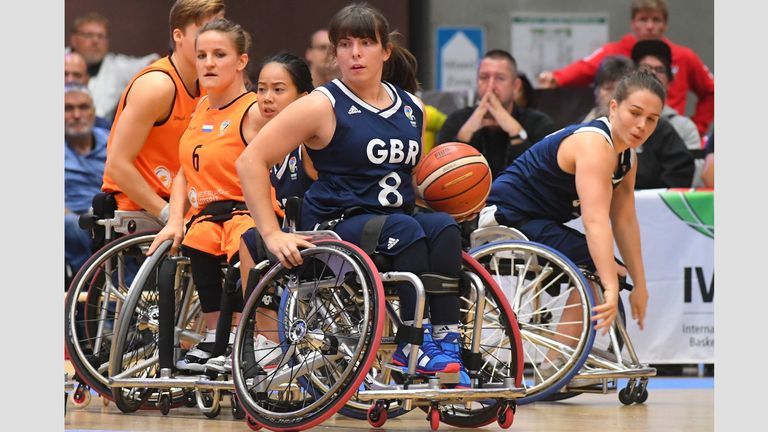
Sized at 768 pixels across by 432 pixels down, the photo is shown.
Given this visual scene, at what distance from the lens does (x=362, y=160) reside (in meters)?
4.52

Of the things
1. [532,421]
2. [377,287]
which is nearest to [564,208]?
[532,421]

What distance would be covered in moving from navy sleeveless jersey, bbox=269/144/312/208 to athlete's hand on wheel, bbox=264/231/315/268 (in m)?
0.77

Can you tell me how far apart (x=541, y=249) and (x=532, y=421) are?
2.52ft

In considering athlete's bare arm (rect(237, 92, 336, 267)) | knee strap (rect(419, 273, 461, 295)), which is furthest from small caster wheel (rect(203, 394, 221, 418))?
knee strap (rect(419, 273, 461, 295))

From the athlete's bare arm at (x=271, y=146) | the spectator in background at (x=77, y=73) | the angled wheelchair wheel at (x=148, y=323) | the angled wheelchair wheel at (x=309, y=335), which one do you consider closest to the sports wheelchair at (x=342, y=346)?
the angled wheelchair wheel at (x=309, y=335)

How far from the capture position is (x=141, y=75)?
220 inches

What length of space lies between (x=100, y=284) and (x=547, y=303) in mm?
1897

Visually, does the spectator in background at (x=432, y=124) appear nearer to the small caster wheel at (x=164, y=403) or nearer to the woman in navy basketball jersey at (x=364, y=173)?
the small caster wheel at (x=164, y=403)

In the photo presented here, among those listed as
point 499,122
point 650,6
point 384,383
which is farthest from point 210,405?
point 650,6

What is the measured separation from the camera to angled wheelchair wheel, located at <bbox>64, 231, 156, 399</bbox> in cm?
541

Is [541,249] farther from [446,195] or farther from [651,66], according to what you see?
[651,66]

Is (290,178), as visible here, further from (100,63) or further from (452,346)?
(100,63)

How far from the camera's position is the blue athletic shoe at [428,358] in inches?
168

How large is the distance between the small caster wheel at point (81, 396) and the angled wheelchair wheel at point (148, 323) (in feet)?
0.63
